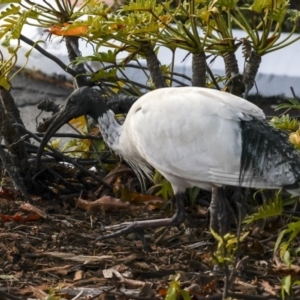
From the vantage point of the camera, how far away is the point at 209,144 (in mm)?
4477

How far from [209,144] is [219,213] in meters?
0.34

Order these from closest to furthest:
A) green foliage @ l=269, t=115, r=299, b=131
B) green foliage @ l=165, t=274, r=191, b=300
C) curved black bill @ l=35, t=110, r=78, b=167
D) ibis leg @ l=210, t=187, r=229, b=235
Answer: green foliage @ l=165, t=274, r=191, b=300
green foliage @ l=269, t=115, r=299, b=131
ibis leg @ l=210, t=187, r=229, b=235
curved black bill @ l=35, t=110, r=78, b=167

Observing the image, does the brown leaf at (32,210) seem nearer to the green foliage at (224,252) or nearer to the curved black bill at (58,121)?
the curved black bill at (58,121)

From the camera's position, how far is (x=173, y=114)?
453 cm

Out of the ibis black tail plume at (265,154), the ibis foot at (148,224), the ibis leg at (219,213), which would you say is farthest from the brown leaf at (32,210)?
the ibis black tail plume at (265,154)

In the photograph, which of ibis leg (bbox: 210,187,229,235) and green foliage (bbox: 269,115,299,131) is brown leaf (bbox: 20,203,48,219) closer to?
ibis leg (bbox: 210,187,229,235)

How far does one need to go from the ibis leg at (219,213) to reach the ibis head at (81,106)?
782 mm

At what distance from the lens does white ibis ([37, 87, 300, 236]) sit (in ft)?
14.3

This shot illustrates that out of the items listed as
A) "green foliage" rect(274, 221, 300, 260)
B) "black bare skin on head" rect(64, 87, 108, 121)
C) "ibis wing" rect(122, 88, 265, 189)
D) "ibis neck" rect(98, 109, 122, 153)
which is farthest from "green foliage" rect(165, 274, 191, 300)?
"black bare skin on head" rect(64, 87, 108, 121)

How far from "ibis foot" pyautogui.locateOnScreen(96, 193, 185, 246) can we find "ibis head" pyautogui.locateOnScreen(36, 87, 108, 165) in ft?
2.10

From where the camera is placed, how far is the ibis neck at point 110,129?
4.96 m

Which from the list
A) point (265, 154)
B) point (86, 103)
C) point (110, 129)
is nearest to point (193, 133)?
point (265, 154)

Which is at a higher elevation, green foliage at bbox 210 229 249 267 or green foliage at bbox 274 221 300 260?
green foliage at bbox 210 229 249 267

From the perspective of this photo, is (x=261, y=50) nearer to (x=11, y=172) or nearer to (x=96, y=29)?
(x=96, y=29)
